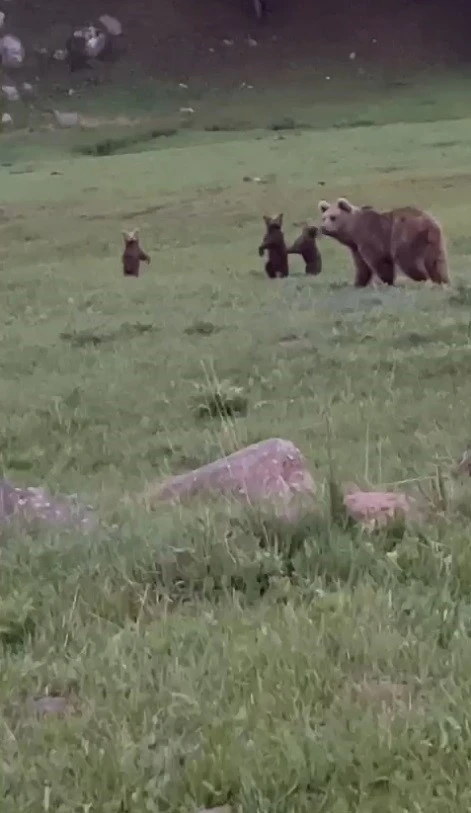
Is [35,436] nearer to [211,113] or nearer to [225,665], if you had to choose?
[225,665]

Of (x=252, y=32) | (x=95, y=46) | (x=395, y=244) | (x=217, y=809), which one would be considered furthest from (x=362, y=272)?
(x=252, y=32)

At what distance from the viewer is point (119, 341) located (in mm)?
13430

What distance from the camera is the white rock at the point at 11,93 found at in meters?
44.0

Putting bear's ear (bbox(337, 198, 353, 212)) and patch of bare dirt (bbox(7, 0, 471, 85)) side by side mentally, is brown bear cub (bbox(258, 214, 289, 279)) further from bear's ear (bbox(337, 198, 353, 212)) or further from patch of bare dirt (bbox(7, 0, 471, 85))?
patch of bare dirt (bbox(7, 0, 471, 85))

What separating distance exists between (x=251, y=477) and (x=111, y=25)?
47.7m

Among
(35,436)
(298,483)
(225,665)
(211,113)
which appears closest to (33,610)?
(225,665)

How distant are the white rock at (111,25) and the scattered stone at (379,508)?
4794 cm

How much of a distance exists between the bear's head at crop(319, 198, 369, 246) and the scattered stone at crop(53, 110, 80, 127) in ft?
86.0

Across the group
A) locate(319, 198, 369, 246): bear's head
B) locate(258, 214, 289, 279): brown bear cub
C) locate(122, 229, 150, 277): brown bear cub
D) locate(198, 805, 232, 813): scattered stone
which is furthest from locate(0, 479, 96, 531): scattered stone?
locate(122, 229, 150, 277): brown bear cub

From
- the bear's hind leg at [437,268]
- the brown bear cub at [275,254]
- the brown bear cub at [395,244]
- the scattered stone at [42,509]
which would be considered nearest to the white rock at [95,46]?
the brown bear cub at [275,254]

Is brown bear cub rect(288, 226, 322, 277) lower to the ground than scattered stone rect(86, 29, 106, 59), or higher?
lower

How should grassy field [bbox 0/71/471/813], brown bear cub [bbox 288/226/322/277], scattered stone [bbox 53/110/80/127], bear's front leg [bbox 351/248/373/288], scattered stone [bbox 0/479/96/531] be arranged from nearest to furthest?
grassy field [bbox 0/71/471/813] → scattered stone [bbox 0/479/96/531] → bear's front leg [bbox 351/248/373/288] → brown bear cub [bbox 288/226/322/277] → scattered stone [bbox 53/110/80/127]

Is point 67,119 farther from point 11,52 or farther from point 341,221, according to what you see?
point 341,221

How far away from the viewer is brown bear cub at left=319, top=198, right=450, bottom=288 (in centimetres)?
1528
